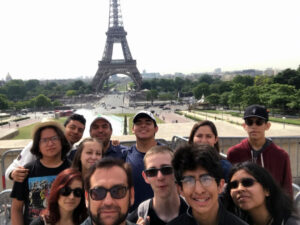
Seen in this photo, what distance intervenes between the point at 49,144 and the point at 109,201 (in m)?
1.32

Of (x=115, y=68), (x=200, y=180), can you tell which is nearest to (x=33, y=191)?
(x=200, y=180)

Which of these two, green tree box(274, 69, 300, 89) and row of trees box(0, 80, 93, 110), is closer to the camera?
green tree box(274, 69, 300, 89)

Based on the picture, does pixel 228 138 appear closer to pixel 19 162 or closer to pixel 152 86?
pixel 19 162

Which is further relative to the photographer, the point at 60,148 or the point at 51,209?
the point at 60,148

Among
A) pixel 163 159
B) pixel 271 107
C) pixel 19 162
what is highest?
pixel 163 159

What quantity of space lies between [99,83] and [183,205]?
266 ft

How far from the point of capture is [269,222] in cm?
228

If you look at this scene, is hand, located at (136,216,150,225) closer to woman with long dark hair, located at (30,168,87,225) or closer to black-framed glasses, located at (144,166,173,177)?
black-framed glasses, located at (144,166,173,177)

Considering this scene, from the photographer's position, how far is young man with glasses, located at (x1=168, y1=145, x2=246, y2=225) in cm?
204

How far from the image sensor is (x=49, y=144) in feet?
9.84

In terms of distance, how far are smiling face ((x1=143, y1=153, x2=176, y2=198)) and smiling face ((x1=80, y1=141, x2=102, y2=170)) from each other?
2.11 feet

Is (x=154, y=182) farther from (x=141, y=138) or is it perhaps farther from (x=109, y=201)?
(x=141, y=138)

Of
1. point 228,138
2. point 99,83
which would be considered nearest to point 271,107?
point 228,138

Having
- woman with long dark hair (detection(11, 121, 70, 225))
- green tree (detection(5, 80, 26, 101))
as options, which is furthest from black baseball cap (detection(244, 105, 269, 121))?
green tree (detection(5, 80, 26, 101))
